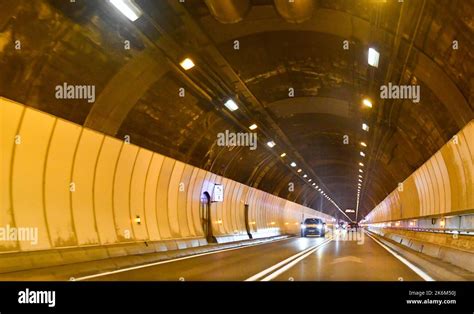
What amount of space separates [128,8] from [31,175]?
5388 mm

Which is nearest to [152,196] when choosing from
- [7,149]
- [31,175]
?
[31,175]

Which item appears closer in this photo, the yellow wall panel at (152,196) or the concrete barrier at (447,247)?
the concrete barrier at (447,247)

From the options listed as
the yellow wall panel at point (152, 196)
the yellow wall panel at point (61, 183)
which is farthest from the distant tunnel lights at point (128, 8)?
the yellow wall panel at point (152, 196)

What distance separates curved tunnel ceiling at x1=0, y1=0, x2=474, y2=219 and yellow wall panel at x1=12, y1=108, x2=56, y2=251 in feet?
1.70

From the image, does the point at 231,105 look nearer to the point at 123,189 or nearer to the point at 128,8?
the point at 123,189

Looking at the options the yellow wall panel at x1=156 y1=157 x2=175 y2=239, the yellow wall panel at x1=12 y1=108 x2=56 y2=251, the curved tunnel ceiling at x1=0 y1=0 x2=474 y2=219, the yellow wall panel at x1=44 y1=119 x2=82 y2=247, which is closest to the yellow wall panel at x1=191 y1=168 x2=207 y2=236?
the curved tunnel ceiling at x1=0 y1=0 x2=474 y2=219

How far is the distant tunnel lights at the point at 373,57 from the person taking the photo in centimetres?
1727

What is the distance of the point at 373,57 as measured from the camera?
1780 centimetres

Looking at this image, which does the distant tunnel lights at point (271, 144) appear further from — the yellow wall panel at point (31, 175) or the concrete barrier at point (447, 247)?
the yellow wall panel at point (31, 175)

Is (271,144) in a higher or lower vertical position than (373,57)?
lower

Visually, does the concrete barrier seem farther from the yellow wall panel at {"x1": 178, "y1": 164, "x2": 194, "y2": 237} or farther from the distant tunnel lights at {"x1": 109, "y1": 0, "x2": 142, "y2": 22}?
the yellow wall panel at {"x1": 178, "y1": 164, "x2": 194, "y2": 237}

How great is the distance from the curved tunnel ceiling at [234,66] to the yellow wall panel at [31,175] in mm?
518

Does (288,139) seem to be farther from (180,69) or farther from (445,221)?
(180,69)

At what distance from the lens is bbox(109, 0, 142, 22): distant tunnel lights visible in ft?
Result: 43.4
